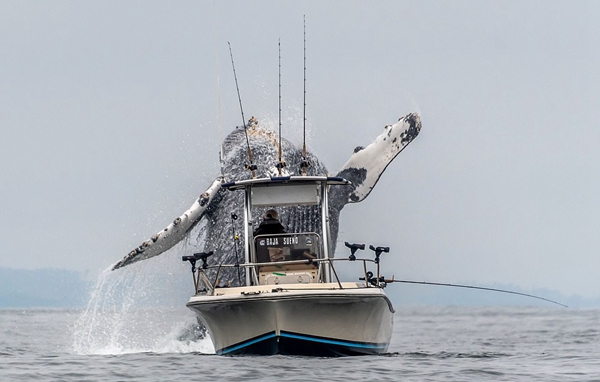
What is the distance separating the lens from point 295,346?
56.9 feet

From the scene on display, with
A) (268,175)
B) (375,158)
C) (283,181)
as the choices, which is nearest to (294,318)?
(283,181)

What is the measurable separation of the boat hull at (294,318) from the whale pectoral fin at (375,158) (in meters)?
6.38

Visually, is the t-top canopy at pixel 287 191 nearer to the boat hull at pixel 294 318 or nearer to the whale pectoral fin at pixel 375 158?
the boat hull at pixel 294 318

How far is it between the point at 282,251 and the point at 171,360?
248 centimetres

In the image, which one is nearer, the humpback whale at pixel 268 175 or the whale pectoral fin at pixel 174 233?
the whale pectoral fin at pixel 174 233

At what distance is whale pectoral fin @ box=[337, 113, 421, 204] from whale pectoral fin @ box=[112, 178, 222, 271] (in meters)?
2.74


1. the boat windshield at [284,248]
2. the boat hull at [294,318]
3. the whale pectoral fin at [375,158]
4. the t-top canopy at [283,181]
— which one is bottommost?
the boat hull at [294,318]

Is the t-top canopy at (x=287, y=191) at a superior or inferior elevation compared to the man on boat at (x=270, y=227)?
superior

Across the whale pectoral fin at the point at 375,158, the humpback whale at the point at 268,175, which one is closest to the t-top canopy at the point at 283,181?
the humpback whale at the point at 268,175

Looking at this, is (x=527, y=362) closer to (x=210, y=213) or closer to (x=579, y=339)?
(x=210, y=213)

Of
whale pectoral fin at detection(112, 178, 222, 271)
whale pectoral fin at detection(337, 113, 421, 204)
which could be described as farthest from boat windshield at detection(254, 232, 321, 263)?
whale pectoral fin at detection(337, 113, 421, 204)

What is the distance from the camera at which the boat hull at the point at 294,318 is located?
16969 millimetres

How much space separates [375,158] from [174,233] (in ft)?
14.7

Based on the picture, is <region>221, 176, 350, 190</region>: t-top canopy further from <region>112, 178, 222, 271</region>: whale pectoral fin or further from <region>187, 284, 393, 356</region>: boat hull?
<region>112, 178, 222, 271</region>: whale pectoral fin
